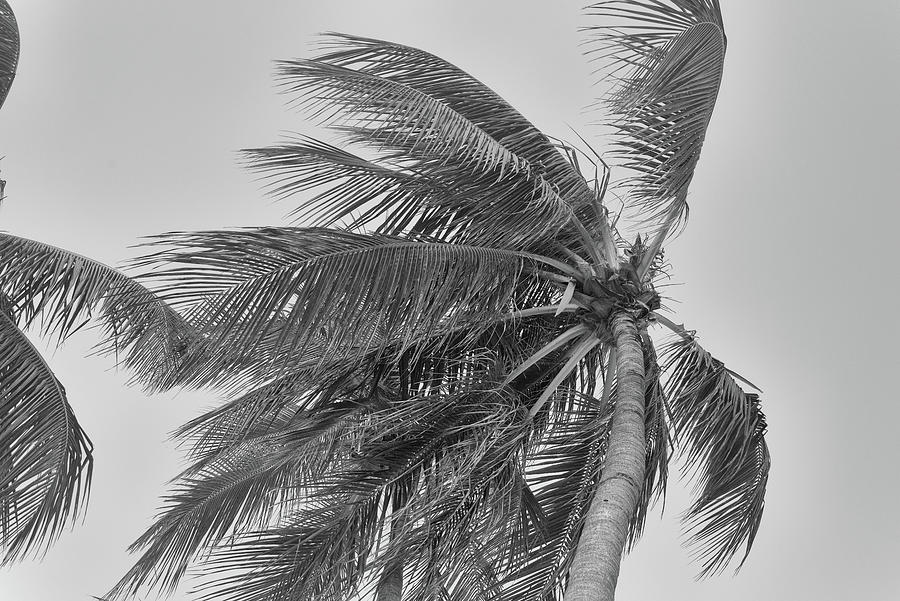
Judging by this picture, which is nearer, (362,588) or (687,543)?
(362,588)

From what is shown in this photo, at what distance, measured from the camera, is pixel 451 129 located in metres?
8.21

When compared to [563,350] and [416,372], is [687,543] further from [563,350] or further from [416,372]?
[416,372]

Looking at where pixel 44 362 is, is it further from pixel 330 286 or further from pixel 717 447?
pixel 717 447

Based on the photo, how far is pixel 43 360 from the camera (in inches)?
335

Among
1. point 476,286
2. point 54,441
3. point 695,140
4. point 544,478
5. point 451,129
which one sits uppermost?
point 695,140

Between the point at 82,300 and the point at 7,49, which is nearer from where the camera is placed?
the point at 82,300

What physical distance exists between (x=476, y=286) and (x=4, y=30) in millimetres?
5312

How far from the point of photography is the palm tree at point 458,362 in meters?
7.88

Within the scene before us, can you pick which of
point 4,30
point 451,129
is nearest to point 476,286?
point 451,129

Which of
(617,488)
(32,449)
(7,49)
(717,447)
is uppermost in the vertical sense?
(717,447)

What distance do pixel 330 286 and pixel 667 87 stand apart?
3343mm

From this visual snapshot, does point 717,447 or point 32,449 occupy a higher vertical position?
point 717,447

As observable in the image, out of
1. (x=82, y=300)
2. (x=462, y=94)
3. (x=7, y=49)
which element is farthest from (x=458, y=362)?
(x=7, y=49)

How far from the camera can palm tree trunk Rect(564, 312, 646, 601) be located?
20.5 ft
